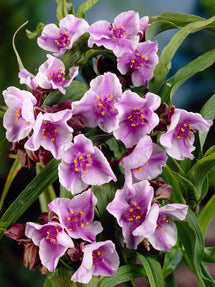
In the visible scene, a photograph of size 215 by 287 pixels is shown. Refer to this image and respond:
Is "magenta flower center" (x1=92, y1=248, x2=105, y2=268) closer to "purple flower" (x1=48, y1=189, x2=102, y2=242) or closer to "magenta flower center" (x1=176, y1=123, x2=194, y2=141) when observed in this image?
"purple flower" (x1=48, y1=189, x2=102, y2=242)

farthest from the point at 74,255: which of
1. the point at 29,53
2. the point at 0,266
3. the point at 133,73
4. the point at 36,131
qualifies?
the point at 29,53

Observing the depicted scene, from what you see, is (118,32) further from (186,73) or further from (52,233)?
(52,233)

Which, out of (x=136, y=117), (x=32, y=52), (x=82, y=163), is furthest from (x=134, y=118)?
(x=32, y=52)

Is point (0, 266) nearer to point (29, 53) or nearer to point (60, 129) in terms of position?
point (29, 53)

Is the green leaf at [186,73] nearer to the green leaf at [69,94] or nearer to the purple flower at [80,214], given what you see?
the green leaf at [69,94]

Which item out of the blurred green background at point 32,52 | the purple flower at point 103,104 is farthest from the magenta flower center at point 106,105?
the blurred green background at point 32,52
